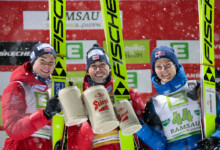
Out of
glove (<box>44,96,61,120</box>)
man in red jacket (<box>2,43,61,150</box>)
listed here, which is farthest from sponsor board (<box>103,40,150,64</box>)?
glove (<box>44,96,61,120</box>)

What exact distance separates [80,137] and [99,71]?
23.4 inches

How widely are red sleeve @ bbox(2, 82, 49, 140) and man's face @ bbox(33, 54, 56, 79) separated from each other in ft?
0.73

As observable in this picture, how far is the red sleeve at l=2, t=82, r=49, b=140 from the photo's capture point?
256 centimetres

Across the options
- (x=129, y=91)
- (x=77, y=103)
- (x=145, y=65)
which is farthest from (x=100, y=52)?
(x=145, y=65)

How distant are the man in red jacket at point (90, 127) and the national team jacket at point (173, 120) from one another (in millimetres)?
165

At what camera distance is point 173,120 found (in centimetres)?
283

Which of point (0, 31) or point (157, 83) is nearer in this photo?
point (157, 83)

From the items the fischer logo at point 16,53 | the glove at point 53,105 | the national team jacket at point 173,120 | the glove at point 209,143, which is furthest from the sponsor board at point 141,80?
the glove at point 53,105

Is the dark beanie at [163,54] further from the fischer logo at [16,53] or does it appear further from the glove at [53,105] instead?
the fischer logo at [16,53]

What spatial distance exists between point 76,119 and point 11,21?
11.0ft

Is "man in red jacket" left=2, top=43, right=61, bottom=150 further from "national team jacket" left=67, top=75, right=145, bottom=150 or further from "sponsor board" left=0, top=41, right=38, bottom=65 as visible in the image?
"sponsor board" left=0, top=41, right=38, bottom=65

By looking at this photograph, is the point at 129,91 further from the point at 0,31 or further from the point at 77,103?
the point at 0,31

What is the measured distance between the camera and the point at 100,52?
308cm

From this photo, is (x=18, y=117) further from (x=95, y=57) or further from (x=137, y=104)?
(x=137, y=104)
